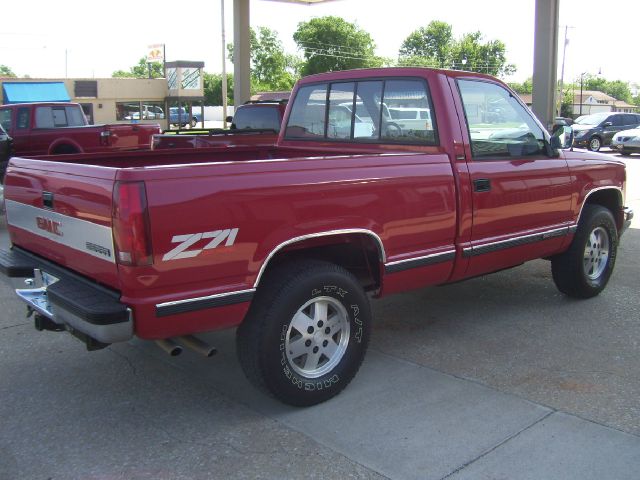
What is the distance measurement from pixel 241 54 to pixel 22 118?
5961 mm

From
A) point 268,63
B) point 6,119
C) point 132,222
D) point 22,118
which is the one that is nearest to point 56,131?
point 22,118

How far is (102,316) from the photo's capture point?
3102 mm

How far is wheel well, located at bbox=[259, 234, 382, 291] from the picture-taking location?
12.5 ft

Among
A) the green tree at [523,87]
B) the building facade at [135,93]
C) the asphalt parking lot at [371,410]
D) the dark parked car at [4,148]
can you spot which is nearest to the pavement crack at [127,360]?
the asphalt parking lot at [371,410]

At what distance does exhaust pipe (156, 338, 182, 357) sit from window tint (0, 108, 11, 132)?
1314 centimetres

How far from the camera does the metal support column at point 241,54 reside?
57.2ft

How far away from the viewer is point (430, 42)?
369 feet

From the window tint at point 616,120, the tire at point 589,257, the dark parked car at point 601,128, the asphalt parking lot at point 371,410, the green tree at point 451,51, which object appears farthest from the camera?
the green tree at point 451,51

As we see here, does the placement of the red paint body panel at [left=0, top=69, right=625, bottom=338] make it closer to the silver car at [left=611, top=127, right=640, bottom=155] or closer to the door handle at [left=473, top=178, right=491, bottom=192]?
the door handle at [left=473, top=178, right=491, bottom=192]

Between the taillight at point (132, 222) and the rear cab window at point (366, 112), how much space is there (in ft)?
7.58

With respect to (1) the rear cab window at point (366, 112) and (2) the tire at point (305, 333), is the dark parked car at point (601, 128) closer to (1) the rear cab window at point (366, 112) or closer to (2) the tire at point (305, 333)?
(1) the rear cab window at point (366, 112)

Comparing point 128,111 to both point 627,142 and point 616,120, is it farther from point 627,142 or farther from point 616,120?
point 627,142

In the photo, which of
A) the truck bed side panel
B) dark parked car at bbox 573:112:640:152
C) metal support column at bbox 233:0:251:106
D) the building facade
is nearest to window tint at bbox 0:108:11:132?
metal support column at bbox 233:0:251:106

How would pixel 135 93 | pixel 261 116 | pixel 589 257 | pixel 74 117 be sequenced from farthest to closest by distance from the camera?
pixel 135 93, pixel 74 117, pixel 261 116, pixel 589 257
